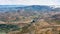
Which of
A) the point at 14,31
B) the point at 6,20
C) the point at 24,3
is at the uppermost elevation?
Result: the point at 24,3

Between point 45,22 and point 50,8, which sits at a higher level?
point 50,8

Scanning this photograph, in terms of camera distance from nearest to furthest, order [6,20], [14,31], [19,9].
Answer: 1. [14,31]
2. [6,20]
3. [19,9]

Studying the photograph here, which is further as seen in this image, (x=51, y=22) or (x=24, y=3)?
(x=24, y=3)

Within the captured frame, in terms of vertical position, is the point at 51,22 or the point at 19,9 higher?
the point at 19,9

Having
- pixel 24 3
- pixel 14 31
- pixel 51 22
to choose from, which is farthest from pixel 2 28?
pixel 51 22

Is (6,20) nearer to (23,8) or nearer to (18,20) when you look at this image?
(18,20)

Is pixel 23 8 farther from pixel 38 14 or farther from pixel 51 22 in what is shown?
pixel 51 22

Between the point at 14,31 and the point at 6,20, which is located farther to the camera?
the point at 6,20

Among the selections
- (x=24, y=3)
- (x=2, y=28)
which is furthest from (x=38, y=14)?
(x=2, y=28)

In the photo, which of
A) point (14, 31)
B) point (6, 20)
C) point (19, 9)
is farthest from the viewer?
point (19, 9)
